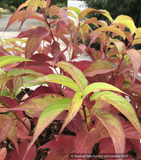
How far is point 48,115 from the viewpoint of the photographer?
0.55 feet

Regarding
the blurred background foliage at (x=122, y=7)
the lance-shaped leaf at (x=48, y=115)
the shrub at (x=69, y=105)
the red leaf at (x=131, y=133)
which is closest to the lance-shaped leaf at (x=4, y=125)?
the shrub at (x=69, y=105)

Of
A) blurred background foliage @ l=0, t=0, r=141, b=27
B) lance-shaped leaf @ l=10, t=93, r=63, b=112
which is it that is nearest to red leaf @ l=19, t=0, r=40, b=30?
lance-shaped leaf @ l=10, t=93, r=63, b=112

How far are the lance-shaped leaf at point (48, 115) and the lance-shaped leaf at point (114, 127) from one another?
59 mm

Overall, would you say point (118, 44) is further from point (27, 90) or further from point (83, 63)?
point (27, 90)

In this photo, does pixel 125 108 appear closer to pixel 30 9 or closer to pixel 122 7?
pixel 30 9

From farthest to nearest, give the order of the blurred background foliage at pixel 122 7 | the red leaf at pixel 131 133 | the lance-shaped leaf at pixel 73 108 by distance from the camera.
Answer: the blurred background foliage at pixel 122 7, the red leaf at pixel 131 133, the lance-shaped leaf at pixel 73 108

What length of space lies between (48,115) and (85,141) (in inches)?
3.5

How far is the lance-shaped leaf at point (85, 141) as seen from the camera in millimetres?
203

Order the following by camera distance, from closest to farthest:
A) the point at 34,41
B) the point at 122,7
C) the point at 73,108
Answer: the point at 73,108
the point at 34,41
the point at 122,7

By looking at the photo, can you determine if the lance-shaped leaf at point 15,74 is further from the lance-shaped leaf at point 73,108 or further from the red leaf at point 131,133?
the red leaf at point 131,133

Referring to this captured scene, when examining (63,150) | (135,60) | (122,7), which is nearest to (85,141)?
(63,150)

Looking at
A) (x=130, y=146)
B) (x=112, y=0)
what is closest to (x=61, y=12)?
(x=130, y=146)

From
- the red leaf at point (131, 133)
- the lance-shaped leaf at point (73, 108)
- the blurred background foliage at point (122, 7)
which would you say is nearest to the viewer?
the lance-shaped leaf at point (73, 108)

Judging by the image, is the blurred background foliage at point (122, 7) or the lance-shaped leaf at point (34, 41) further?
the blurred background foliage at point (122, 7)
